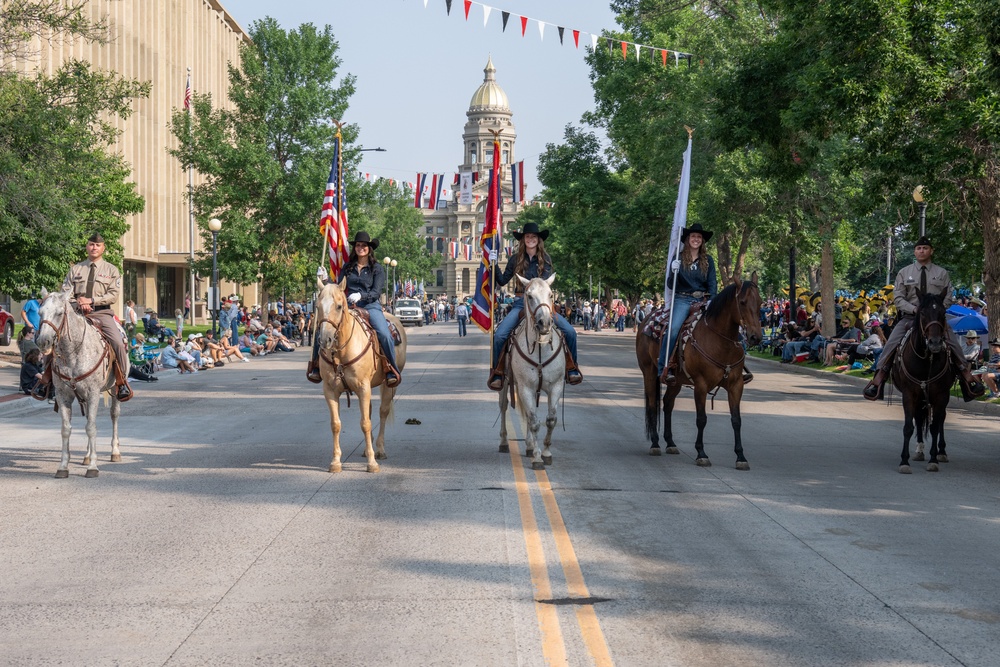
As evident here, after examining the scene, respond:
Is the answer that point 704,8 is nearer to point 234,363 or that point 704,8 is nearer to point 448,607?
point 234,363

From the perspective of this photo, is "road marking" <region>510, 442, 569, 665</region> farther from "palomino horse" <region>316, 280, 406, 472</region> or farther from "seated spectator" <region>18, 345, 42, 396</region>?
"seated spectator" <region>18, 345, 42, 396</region>

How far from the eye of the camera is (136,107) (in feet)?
227

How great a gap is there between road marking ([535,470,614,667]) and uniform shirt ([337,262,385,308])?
3648 mm

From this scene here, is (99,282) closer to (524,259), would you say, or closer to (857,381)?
(524,259)

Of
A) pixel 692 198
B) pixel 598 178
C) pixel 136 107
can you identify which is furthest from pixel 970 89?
pixel 136 107

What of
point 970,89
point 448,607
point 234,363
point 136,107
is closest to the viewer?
point 448,607

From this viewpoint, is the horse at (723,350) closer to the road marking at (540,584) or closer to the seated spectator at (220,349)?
the road marking at (540,584)

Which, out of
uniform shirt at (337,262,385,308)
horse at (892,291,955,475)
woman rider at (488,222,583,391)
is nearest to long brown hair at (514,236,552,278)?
woman rider at (488,222,583,391)

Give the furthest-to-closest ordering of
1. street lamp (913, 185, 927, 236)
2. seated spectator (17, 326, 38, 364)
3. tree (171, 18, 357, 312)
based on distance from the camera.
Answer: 1. tree (171, 18, 357, 312)
2. street lamp (913, 185, 927, 236)
3. seated spectator (17, 326, 38, 364)

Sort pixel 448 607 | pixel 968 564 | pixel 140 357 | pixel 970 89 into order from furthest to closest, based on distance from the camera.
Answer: pixel 140 357
pixel 970 89
pixel 968 564
pixel 448 607

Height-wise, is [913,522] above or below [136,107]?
below

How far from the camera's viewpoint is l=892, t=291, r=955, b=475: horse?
1300 cm

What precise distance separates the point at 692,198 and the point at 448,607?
144ft

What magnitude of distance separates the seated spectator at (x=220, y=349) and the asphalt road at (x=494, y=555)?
19967 mm
